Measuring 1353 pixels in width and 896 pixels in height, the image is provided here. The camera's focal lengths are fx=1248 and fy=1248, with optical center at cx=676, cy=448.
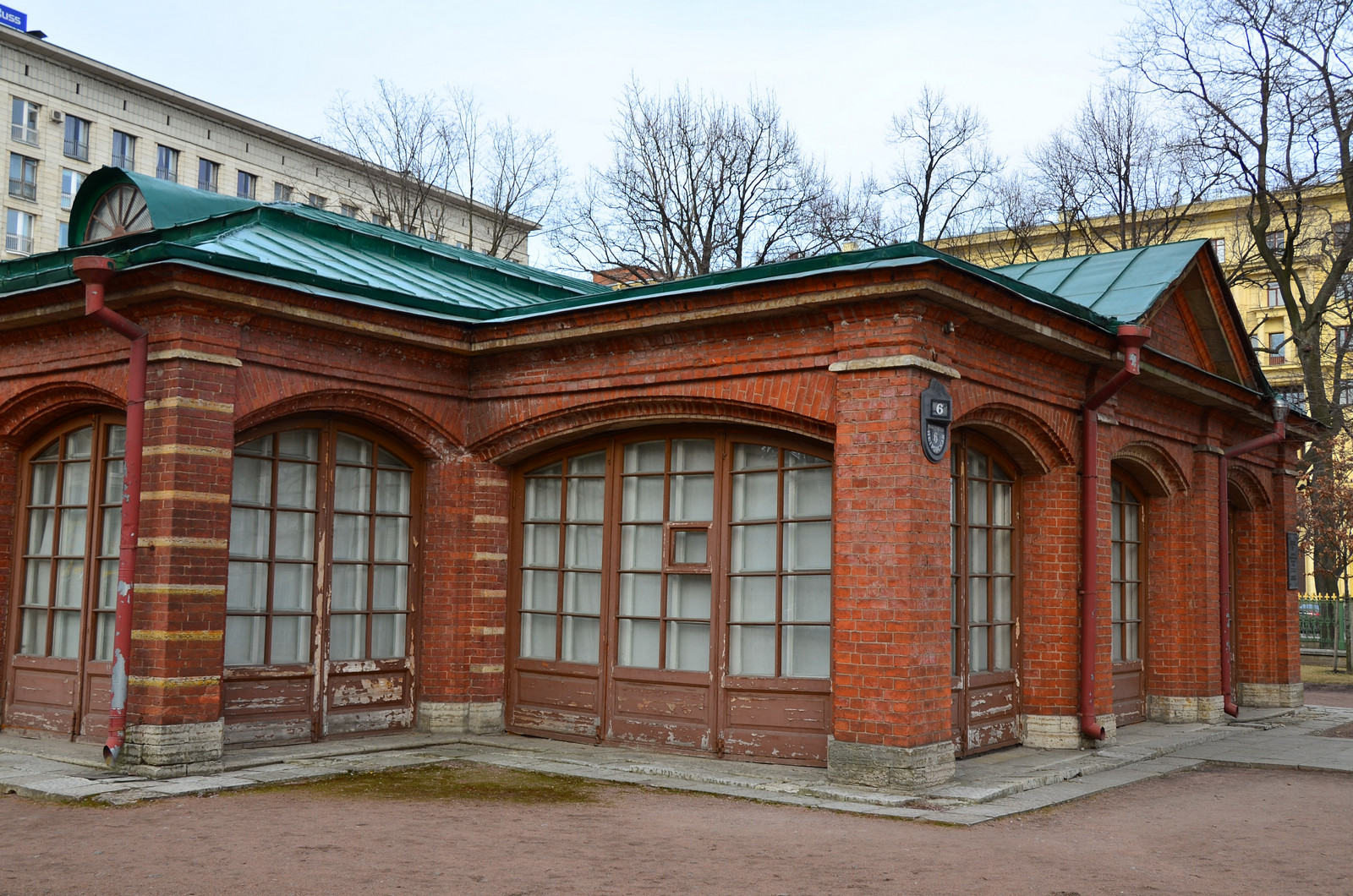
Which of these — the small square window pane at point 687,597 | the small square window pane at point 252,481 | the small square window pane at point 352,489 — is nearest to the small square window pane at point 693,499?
the small square window pane at point 687,597

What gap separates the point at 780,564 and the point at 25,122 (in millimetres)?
37567

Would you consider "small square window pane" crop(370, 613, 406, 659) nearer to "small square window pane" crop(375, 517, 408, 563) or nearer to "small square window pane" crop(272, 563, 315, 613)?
"small square window pane" crop(375, 517, 408, 563)

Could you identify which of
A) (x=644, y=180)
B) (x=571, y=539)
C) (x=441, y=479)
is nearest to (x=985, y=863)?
(x=571, y=539)

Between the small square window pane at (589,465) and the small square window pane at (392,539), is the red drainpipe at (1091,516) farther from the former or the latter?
the small square window pane at (392,539)

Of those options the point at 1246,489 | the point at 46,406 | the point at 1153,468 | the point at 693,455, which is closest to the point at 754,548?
the point at 693,455

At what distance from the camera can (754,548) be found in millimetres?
9883

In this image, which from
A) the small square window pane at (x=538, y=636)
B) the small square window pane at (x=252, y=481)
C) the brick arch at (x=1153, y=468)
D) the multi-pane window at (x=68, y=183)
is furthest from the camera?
the multi-pane window at (x=68, y=183)

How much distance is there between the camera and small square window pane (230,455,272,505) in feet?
31.9

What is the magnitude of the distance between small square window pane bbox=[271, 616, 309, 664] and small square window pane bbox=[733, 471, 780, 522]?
362 centimetres

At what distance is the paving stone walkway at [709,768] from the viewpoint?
807 cm

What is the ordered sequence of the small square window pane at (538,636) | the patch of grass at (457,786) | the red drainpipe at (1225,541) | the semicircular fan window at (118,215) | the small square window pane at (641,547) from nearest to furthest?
1. the patch of grass at (457,786)
2. the small square window pane at (641,547)
3. the small square window pane at (538,636)
4. the semicircular fan window at (118,215)
5. the red drainpipe at (1225,541)

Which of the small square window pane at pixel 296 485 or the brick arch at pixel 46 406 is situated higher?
the brick arch at pixel 46 406

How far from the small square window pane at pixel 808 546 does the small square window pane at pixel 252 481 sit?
13.6 ft

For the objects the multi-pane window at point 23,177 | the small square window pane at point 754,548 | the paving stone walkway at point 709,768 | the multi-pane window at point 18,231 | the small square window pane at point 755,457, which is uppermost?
the multi-pane window at point 23,177
